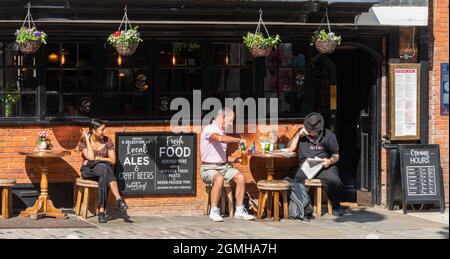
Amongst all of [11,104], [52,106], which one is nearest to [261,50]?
[52,106]

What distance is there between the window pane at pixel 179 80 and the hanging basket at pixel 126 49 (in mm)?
1142

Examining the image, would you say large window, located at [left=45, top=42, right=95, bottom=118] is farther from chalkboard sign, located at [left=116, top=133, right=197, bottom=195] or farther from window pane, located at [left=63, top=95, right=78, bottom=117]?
chalkboard sign, located at [left=116, top=133, right=197, bottom=195]

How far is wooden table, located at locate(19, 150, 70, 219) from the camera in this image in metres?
11.8

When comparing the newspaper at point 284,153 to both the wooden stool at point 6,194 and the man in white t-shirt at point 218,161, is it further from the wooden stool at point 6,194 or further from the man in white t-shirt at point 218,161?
the wooden stool at point 6,194

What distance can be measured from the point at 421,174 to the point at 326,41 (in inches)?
103

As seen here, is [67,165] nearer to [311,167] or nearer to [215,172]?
[215,172]

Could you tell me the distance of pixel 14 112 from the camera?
39.9 ft

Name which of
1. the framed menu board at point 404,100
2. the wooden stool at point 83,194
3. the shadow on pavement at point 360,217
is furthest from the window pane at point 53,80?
the framed menu board at point 404,100

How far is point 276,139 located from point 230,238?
263 cm

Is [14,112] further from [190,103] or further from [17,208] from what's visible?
[190,103]

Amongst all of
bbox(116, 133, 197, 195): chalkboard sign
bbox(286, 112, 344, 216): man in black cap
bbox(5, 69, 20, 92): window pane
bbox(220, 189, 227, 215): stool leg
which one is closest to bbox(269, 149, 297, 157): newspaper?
bbox(286, 112, 344, 216): man in black cap

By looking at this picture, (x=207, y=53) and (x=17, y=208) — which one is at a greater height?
(x=207, y=53)

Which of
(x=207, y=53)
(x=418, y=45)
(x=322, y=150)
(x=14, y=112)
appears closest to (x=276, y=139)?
(x=322, y=150)

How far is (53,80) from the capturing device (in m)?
12.2
